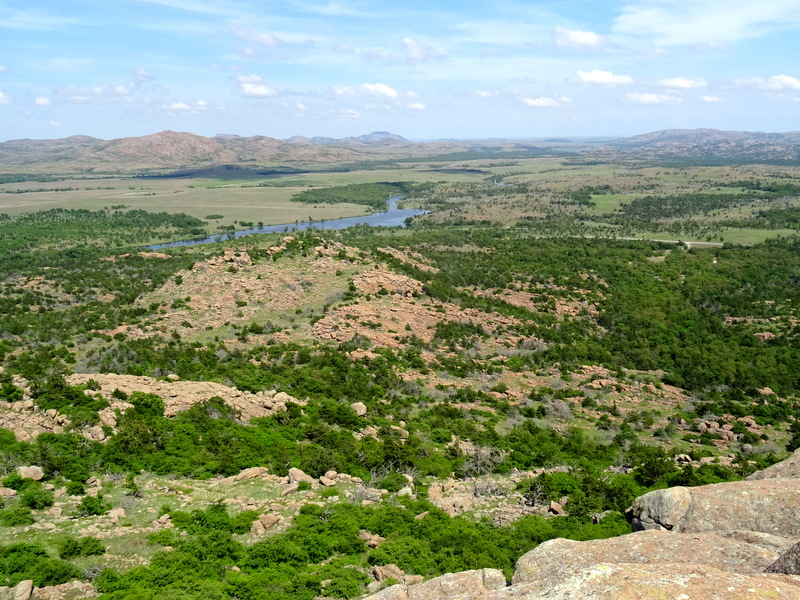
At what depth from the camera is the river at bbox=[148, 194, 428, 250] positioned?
4225 inches

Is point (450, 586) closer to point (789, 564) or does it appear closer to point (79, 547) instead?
point (789, 564)

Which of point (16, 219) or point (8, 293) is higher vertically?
point (16, 219)

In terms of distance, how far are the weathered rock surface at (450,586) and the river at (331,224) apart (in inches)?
3683

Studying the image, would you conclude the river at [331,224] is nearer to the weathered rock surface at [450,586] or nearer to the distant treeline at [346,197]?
the distant treeline at [346,197]

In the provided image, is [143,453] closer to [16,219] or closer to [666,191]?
[16,219]

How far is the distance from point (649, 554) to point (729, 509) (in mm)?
3868

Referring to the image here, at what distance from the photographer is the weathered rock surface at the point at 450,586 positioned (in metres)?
10.8

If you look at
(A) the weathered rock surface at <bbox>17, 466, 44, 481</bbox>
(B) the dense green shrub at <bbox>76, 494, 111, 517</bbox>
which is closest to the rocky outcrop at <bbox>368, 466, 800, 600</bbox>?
(B) the dense green shrub at <bbox>76, 494, 111, 517</bbox>

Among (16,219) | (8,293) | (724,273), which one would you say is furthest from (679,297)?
(16,219)

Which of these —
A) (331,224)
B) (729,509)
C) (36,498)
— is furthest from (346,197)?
(729,509)

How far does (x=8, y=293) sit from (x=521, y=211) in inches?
4643

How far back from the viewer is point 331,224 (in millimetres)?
131875

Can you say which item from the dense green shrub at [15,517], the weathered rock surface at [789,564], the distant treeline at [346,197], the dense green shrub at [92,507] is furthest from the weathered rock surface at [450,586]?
the distant treeline at [346,197]

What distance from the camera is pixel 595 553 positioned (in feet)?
36.2
